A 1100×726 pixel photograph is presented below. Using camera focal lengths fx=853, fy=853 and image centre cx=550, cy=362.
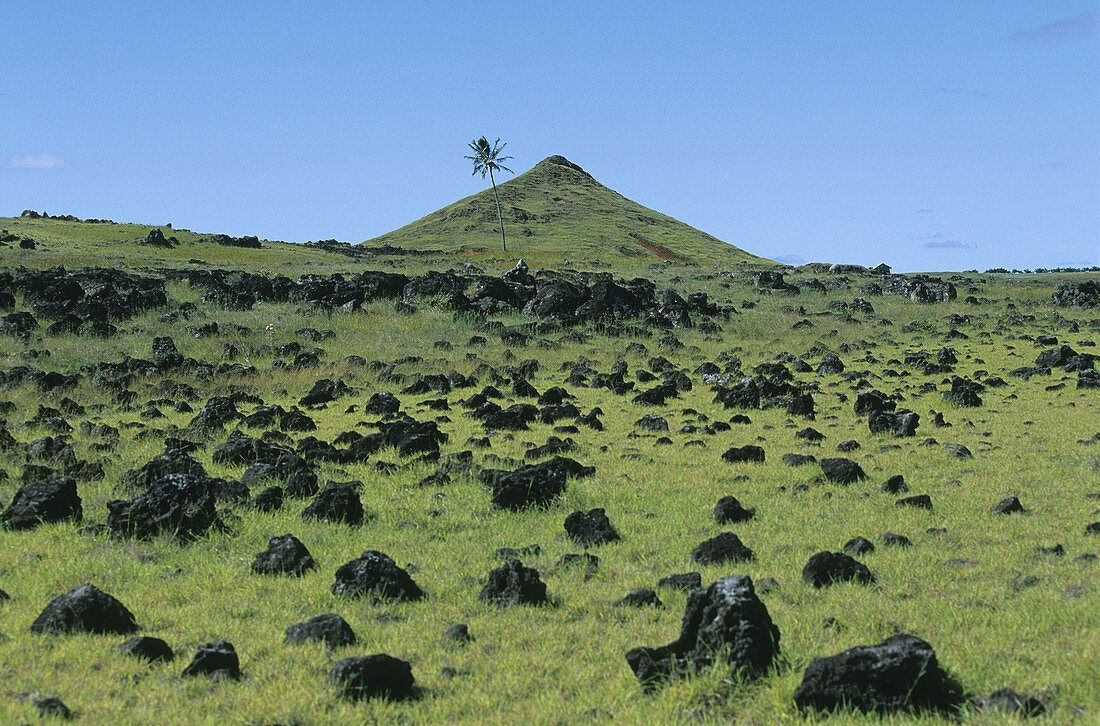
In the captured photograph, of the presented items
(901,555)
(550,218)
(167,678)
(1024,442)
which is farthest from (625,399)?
(550,218)

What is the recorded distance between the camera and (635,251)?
368 feet

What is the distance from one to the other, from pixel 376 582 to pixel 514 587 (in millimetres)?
1384

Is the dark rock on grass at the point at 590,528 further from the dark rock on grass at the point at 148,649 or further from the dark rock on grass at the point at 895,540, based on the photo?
the dark rock on grass at the point at 148,649

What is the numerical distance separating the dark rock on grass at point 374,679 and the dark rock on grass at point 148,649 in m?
1.61

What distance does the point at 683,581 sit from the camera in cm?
820

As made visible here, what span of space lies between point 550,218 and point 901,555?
420 feet

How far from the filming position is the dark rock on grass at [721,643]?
6.15 metres

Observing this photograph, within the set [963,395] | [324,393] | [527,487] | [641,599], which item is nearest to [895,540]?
[641,599]

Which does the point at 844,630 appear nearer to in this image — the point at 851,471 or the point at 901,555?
the point at 901,555

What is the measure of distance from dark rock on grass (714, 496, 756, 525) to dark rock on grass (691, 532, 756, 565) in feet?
4.62

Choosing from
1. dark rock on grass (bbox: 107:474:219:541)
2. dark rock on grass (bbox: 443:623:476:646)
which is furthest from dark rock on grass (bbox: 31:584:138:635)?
dark rock on grass (bbox: 443:623:476:646)

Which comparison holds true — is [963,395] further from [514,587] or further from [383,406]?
[514,587]

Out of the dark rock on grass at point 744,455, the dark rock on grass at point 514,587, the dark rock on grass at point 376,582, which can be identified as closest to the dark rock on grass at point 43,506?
the dark rock on grass at point 376,582

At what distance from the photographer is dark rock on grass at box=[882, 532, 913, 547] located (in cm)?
933
